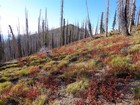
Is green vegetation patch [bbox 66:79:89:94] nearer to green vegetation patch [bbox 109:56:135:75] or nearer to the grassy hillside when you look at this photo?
the grassy hillside

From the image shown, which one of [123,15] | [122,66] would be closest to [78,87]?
[122,66]

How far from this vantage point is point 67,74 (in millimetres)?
11719

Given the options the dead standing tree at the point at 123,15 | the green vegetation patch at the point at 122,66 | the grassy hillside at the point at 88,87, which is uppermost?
the dead standing tree at the point at 123,15

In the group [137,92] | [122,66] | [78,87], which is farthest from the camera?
[122,66]

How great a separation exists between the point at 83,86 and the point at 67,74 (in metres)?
2.48

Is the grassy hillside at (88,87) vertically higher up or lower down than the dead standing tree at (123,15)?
lower down

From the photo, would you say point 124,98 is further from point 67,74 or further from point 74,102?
point 67,74

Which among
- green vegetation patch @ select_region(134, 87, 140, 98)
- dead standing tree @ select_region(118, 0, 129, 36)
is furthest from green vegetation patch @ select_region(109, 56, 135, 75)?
dead standing tree @ select_region(118, 0, 129, 36)

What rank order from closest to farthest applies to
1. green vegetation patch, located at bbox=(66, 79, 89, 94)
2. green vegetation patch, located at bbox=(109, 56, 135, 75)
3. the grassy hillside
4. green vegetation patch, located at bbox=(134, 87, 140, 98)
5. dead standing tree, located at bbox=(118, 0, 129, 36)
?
1. green vegetation patch, located at bbox=(134, 87, 140, 98)
2. the grassy hillside
3. green vegetation patch, located at bbox=(66, 79, 89, 94)
4. green vegetation patch, located at bbox=(109, 56, 135, 75)
5. dead standing tree, located at bbox=(118, 0, 129, 36)

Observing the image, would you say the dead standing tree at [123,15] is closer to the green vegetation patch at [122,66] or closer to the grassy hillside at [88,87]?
the grassy hillside at [88,87]

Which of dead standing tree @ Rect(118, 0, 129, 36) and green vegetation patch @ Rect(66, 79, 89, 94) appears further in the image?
dead standing tree @ Rect(118, 0, 129, 36)

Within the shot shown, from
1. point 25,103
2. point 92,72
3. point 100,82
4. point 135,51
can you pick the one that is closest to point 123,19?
point 135,51

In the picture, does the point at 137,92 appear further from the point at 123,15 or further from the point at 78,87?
the point at 123,15

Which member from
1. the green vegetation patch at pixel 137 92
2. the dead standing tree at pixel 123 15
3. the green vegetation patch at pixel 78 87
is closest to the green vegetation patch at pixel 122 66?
the green vegetation patch at pixel 78 87
